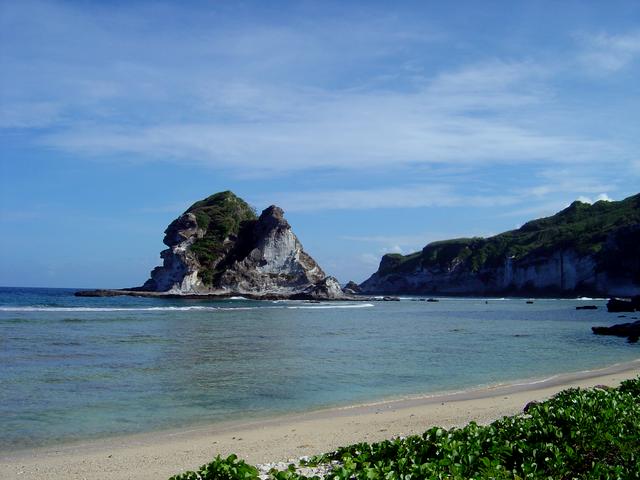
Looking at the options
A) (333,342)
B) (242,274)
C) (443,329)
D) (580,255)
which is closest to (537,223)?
(580,255)

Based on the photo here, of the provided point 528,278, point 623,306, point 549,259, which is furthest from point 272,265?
point 623,306

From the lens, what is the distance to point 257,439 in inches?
479

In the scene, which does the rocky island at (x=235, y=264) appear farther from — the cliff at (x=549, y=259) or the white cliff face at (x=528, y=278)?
the cliff at (x=549, y=259)

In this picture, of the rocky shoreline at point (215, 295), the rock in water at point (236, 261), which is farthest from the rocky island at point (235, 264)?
the rocky shoreline at point (215, 295)

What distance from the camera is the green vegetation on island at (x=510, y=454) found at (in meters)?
6.80

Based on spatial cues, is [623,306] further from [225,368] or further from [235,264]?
[235,264]

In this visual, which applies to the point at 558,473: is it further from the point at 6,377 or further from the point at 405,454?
the point at 6,377

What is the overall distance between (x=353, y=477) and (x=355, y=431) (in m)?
6.08

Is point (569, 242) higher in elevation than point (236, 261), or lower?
higher

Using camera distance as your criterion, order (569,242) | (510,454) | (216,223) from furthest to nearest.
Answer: (569,242) → (216,223) → (510,454)

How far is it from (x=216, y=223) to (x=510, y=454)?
12732cm

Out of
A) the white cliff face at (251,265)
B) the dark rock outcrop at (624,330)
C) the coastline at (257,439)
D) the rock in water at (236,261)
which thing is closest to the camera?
the coastline at (257,439)

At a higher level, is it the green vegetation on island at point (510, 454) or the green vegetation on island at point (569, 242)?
the green vegetation on island at point (569, 242)

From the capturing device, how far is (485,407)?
15.4 meters
